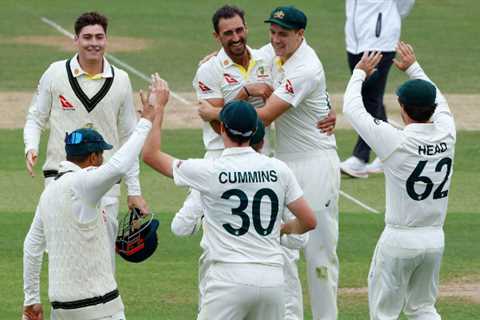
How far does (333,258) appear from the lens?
11211mm

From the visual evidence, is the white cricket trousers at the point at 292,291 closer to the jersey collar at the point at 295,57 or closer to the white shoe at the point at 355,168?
the jersey collar at the point at 295,57

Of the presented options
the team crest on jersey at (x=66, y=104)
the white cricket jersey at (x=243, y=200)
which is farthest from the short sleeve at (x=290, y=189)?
the team crest on jersey at (x=66, y=104)

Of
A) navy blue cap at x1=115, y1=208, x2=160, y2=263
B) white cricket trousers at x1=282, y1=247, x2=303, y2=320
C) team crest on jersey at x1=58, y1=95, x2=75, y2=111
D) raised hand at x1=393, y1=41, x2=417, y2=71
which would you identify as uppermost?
raised hand at x1=393, y1=41, x2=417, y2=71

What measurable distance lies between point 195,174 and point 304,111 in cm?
246

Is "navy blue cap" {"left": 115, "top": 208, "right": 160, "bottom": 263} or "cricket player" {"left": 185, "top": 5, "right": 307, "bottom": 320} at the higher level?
"cricket player" {"left": 185, "top": 5, "right": 307, "bottom": 320}

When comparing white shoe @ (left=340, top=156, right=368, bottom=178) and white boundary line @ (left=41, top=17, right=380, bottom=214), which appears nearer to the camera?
white boundary line @ (left=41, top=17, right=380, bottom=214)

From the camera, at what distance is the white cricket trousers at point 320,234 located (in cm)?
1115

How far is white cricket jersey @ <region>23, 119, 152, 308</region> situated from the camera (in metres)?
9.03

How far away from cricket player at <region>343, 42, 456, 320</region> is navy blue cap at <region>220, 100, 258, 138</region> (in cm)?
152

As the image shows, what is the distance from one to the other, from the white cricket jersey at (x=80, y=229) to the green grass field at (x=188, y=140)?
9.11ft

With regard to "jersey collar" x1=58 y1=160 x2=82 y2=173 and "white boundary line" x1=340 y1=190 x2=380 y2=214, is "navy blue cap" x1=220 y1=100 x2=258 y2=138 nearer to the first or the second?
"jersey collar" x1=58 y1=160 x2=82 y2=173

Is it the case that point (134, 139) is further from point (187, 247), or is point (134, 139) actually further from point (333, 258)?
point (187, 247)

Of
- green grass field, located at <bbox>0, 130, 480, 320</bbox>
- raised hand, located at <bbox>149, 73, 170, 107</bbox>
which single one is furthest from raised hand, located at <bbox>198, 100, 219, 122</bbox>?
green grass field, located at <bbox>0, 130, 480, 320</bbox>

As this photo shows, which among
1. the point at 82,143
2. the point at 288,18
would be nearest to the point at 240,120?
the point at 82,143
